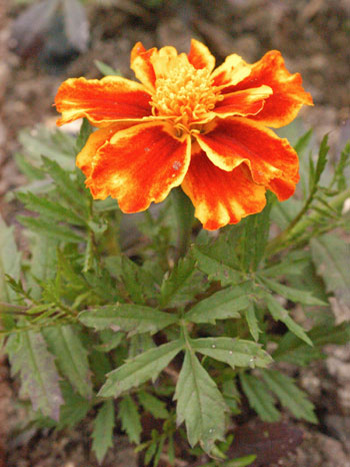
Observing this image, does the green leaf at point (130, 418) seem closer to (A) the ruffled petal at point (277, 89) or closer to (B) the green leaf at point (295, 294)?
(B) the green leaf at point (295, 294)

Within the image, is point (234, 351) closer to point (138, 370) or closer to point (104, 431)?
point (138, 370)

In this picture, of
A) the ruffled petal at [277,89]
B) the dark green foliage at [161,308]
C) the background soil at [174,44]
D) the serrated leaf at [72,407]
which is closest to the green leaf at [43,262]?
the dark green foliage at [161,308]

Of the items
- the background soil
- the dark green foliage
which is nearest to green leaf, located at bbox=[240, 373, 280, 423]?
the dark green foliage

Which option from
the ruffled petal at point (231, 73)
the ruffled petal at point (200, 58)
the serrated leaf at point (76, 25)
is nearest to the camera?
the ruffled petal at point (231, 73)

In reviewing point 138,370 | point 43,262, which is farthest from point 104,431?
point 43,262

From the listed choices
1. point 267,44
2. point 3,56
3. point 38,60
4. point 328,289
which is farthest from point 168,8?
point 328,289

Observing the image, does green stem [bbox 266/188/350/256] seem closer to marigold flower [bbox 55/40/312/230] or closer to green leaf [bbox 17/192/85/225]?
marigold flower [bbox 55/40/312/230]
